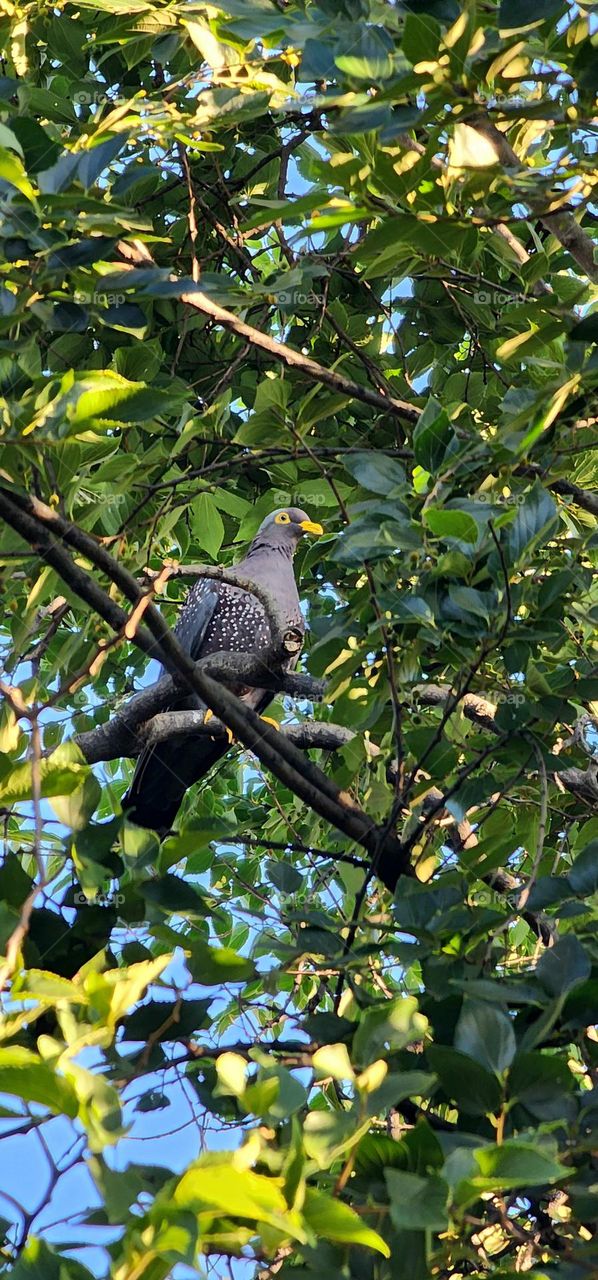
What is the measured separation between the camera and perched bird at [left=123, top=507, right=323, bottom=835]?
11.7ft

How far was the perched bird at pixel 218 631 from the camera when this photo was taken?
3.56 meters

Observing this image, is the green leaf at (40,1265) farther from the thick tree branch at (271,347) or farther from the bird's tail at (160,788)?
the bird's tail at (160,788)

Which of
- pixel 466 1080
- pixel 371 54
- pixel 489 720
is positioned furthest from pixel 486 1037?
pixel 489 720

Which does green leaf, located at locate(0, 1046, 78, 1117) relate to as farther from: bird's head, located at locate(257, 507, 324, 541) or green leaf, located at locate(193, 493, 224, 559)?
bird's head, located at locate(257, 507, 324, 541)

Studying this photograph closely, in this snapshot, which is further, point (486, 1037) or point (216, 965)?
point (216, 965)

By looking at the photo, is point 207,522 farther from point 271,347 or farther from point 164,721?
point 271,347

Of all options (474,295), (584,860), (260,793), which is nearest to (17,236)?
(584,860)

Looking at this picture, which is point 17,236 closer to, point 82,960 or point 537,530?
point 537,530

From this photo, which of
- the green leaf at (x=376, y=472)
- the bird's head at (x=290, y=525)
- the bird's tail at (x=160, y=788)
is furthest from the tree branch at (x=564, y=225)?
the bird's head at (x=290, y=525)

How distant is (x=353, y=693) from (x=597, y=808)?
69cm

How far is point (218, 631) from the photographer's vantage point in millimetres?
4242
